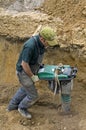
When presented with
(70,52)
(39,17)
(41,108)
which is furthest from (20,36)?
(41,108)

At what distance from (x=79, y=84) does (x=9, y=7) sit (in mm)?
2306

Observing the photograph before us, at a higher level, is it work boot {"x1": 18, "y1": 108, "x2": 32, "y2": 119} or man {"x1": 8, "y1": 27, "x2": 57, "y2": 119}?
man {"x1": 8, "y1": 27, "x2": 57, "y2": 119}

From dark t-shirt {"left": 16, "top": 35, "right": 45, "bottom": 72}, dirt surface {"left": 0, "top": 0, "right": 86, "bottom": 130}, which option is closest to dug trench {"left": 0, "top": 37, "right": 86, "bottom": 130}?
dirt surface {"left": 0, "top": 0, "right": 86, "bottom": 130}

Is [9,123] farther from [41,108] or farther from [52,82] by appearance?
[52,82]

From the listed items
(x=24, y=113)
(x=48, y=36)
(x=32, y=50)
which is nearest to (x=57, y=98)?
(x=24, y=113)

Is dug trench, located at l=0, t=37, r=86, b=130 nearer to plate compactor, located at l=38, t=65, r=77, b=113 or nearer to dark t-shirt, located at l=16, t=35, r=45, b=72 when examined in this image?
plate compactor, located at l=38, t=65, r=77, b=113

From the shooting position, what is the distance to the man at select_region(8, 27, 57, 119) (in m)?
5.23

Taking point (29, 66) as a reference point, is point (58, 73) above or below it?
below

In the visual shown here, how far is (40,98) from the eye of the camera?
20.9 feet

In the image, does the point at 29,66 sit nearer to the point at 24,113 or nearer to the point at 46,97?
the point at 24,113

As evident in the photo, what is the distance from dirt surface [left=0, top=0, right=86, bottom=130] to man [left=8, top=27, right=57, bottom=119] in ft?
0.68

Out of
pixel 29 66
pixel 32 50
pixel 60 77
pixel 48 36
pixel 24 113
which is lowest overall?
pixel 24 113

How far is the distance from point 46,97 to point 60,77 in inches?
39.7

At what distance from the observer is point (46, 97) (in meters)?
6.38
